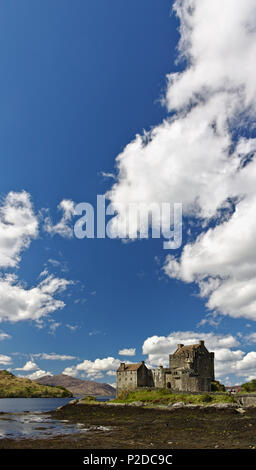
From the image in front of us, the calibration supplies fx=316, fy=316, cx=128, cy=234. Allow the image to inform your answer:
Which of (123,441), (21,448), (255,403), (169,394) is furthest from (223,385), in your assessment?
(21,448)

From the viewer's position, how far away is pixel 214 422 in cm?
4562

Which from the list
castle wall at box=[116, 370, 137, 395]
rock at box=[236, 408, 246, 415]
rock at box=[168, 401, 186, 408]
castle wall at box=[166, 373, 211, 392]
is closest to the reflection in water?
rock at box=[168, 401, 186, 408]

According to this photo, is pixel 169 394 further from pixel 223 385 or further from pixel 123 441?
pixel 123 441

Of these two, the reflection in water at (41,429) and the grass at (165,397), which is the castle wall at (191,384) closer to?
the grass at (165,397)

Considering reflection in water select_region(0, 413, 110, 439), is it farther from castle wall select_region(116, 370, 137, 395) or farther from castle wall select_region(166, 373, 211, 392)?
castle wall select_region(116, 370, 137, 395)

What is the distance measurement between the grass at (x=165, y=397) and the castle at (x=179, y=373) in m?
3.54

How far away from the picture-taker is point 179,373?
8031cm

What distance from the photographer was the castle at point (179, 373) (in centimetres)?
7631

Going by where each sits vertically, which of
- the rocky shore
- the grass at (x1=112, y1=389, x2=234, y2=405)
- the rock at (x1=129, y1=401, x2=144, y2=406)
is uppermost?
the rocky shore

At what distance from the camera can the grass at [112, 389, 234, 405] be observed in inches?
2511

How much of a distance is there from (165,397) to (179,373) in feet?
32.2

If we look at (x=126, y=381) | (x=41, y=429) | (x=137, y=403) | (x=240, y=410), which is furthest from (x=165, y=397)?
(x=41, y=429)

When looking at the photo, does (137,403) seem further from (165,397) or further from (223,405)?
(223,405)

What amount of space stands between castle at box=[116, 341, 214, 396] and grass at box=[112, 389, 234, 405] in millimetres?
3535
